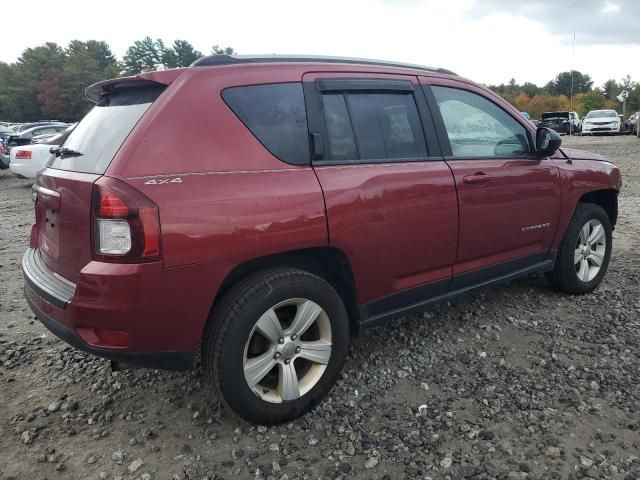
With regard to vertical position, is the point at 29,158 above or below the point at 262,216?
above

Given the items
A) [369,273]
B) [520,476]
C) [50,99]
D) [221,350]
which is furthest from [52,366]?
[50,99]

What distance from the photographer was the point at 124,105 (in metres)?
2.56

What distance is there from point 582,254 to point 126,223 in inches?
145

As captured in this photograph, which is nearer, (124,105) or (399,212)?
(124,105)

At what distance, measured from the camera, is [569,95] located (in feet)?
250

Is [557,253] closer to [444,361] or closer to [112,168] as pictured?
[444,361]

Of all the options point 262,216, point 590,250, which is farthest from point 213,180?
point 590,250

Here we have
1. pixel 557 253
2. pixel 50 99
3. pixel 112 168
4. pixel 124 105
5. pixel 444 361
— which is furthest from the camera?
pixel 50 99

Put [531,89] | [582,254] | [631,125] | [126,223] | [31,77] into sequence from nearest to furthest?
[126,223] → [582,254] → [631,125] → [31,77] → [531,89]

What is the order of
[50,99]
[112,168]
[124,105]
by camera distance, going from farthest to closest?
1. [50,99]
2. [124,105]
3. [112,168]

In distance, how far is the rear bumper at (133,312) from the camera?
2.14m

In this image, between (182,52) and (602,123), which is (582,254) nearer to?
(602,123)

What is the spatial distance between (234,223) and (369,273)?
898mm

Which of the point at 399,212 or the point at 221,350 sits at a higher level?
the point at 399,212
